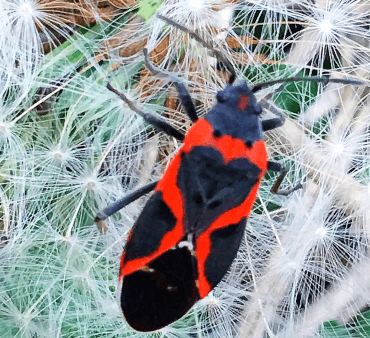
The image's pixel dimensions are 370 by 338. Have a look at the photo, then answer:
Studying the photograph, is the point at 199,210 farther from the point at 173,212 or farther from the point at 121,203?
the point at 121,203

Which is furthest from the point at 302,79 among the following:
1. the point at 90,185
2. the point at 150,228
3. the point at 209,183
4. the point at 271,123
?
the point at 90,185

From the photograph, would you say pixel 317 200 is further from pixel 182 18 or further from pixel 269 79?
pixel 182 18

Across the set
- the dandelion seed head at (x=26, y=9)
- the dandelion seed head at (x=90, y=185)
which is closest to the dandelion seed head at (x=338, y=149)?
the dandelion seed head at (x=90, y=185)

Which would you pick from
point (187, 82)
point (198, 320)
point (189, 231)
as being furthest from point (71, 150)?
point (198, 320)

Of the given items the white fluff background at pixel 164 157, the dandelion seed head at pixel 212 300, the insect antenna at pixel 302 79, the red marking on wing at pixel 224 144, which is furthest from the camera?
the dandelion seed head at pixel 212 300

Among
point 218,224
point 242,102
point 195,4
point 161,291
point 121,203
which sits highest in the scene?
point 195,4

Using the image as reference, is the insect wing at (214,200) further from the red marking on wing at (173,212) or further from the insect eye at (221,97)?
the insect eye at (221,97)
